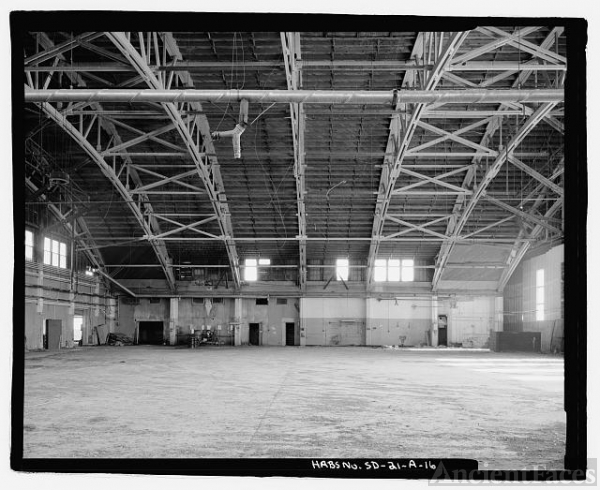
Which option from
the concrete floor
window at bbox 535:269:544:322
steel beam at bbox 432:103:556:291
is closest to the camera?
the concrete floor

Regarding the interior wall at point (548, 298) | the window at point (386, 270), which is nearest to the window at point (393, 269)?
the window at point (386, 270)

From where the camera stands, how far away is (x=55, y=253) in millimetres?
40969

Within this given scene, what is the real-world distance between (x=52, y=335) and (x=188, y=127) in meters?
19.1

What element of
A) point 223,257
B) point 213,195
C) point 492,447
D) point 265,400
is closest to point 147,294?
point 223,257

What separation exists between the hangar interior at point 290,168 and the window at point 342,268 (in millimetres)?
116

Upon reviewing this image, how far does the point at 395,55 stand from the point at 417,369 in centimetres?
1400

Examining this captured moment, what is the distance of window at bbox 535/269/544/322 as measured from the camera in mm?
43053

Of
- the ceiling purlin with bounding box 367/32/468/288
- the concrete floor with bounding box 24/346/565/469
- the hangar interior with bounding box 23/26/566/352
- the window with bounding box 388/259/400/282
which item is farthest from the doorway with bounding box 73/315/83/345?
the window with bounding box 388/259/400/282

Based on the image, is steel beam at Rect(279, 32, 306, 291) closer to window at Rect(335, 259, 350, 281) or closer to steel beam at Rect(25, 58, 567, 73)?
steel beam at Rect(25, 58, 567, 73)

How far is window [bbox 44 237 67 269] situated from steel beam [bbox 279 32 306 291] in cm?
1613

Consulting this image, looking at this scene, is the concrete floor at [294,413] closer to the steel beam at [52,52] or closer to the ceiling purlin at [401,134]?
the ceiling purlin at [401,134]

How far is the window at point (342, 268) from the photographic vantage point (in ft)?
161

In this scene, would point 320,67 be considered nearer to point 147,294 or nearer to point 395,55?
point 395,55

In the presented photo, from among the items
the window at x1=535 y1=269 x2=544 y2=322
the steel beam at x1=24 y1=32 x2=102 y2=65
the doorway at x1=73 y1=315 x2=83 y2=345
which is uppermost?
the steel beam at x1=24 y1=32 x2=102 y2=65
